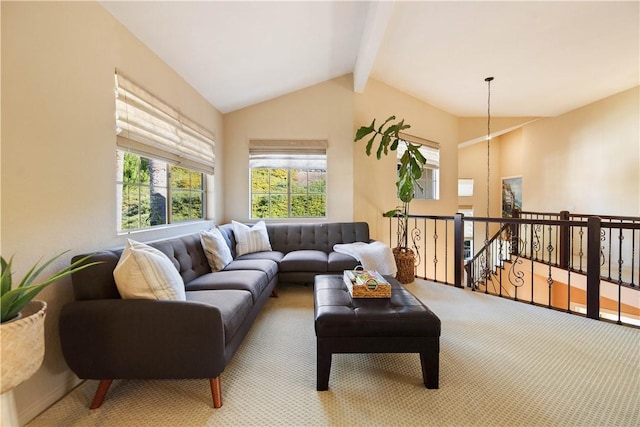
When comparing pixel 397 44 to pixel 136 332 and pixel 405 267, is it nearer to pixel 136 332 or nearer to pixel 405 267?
pixel 405 267

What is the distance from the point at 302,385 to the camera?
1694 mm

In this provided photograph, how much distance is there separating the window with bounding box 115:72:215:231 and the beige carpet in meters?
1.35

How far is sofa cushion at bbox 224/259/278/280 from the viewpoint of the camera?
2.81 meters

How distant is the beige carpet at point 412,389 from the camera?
1436 millimetres

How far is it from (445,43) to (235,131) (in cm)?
311

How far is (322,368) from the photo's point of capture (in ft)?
5.35

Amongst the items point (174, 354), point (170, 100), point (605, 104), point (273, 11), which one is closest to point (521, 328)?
point (174, 354)

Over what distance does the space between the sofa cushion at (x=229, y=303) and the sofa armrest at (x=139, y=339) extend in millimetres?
158

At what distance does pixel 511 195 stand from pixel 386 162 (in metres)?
4.65

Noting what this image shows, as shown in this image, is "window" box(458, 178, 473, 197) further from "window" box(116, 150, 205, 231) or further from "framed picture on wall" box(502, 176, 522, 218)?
"window" box(116, 150, 205, 231)

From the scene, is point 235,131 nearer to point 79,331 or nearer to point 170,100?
point 170,100

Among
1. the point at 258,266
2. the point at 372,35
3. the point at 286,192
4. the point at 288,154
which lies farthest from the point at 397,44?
the point at 258,266

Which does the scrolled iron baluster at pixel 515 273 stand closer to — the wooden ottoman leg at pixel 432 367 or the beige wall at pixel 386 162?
the beige wall at pixel 386 162

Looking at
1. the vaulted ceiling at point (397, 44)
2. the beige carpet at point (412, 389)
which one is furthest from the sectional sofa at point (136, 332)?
the vaulted ceiling at point (397, 44)
